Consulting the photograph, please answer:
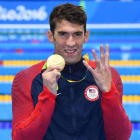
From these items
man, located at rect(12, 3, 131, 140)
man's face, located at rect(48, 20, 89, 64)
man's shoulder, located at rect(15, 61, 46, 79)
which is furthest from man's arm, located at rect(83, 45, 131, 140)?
man's shoulder, located at rect(15, 61, 46, 79)

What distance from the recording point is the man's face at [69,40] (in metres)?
1.79

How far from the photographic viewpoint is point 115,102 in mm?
1669

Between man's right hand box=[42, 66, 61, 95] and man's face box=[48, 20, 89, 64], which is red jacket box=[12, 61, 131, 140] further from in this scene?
man's face box=[48, 20, 89, 64]

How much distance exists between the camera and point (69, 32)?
5.87ft

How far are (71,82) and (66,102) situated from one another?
0.50 ft

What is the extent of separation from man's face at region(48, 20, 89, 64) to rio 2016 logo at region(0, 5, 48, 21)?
518 cm

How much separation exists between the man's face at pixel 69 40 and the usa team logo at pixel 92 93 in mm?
225

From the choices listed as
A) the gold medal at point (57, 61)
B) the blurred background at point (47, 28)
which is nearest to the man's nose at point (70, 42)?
the gold medal at point (57, 61)

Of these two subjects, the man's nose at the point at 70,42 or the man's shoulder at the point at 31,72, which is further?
the man's shoulder at the point at 31,72

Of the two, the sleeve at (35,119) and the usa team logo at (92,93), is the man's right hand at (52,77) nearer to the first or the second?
the sleeve at (35,119)

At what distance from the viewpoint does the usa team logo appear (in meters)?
1.84

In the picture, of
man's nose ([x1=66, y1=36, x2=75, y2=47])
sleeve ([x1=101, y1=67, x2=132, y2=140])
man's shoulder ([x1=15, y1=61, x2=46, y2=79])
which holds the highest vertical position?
man's nose ([x1=66, y1=36, x2=75, y2=47])

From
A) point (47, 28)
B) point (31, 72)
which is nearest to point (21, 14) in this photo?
point (47, 28)

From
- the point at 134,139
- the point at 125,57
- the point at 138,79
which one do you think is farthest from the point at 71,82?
the point at 125,57
